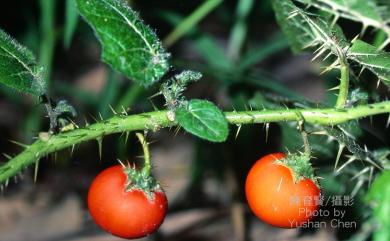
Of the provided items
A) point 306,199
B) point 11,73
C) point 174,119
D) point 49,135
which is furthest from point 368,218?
point 11,73

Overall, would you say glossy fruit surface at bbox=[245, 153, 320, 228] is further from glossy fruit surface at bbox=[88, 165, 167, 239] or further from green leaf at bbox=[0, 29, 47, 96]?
green leaf at bbox=[0, 29, 47, 96]

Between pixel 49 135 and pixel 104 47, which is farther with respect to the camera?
pixel 49 135

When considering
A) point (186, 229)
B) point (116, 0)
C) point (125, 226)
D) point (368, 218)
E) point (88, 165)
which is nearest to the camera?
point (116, 0)

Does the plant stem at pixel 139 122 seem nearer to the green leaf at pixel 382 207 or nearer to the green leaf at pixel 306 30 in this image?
the green leaf at pixel 306 30

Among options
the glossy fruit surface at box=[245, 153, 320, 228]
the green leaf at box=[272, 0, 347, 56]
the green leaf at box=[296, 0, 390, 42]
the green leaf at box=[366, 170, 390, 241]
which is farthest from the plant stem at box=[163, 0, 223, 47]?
the green leaf at box=[366, 170, 390, 241]

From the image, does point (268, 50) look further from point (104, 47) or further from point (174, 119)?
point (104, 47)

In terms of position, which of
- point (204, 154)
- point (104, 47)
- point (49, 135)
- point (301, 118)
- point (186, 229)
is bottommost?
point (186, 229)
